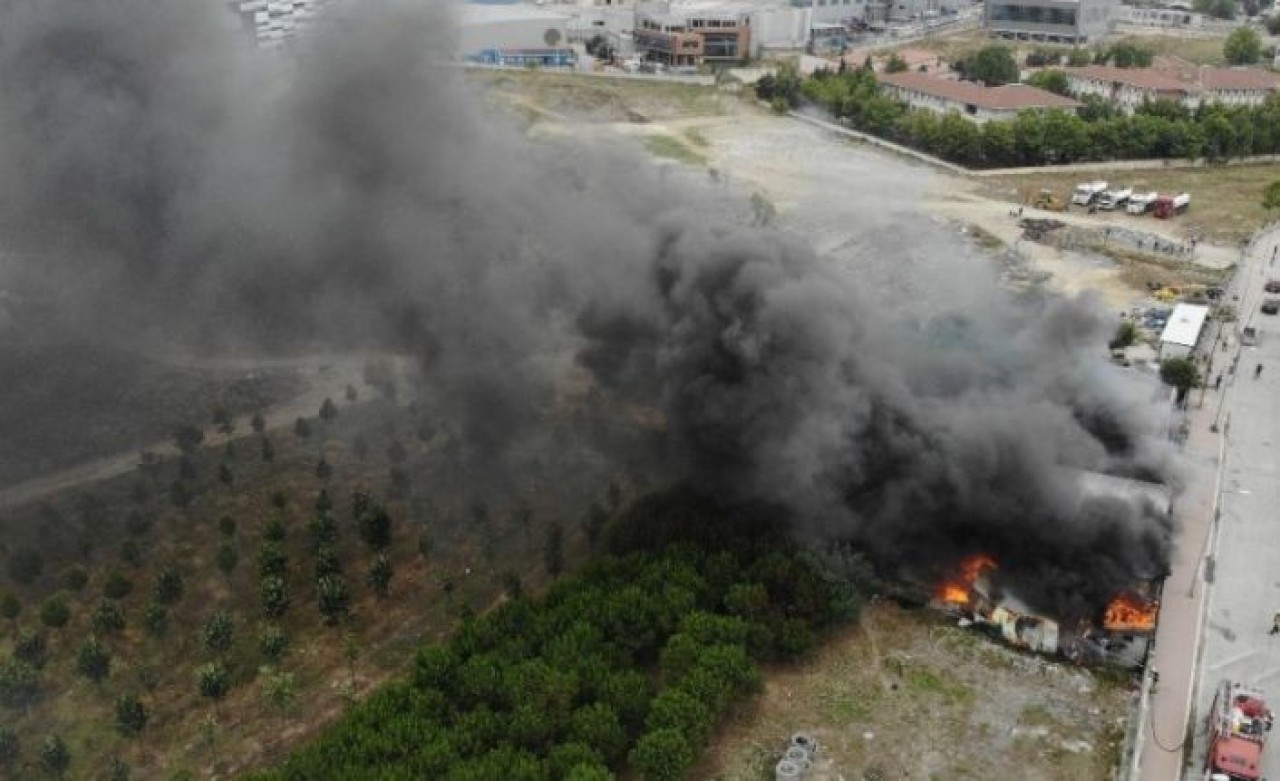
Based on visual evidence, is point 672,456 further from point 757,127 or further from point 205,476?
point 757,127

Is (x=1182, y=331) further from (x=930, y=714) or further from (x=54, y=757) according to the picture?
(x=54, y=757)

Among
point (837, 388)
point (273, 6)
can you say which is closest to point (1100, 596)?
point (837, 388)

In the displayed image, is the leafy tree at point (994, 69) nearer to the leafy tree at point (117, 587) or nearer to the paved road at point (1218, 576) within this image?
the paved road at point (1218, 576)

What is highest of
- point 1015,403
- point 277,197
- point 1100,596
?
point 277,197

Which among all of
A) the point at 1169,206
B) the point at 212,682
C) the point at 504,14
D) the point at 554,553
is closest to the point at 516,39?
the point at 504,14

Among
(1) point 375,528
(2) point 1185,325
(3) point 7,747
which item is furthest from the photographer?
(2) point 1185,325

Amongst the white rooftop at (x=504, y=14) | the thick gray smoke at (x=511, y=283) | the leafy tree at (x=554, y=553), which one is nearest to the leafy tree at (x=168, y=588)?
the leafy tree at (x=554, y=553)
